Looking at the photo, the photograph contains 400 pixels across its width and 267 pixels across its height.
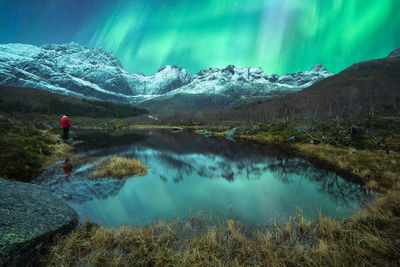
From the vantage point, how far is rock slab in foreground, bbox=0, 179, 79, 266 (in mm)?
3900

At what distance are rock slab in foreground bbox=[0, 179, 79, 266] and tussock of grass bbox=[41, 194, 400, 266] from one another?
0.46 m

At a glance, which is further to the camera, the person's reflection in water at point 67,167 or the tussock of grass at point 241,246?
the person's reflection in water at point 67,167

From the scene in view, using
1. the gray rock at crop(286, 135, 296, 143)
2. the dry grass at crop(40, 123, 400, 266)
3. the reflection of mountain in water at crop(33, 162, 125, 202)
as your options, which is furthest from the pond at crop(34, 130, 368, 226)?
the gray rock at crop(286, 135, 296, 143)

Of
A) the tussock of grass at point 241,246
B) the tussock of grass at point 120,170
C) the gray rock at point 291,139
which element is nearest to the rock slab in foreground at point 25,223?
the tussock of grass at point 241,246

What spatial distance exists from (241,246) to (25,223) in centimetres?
683

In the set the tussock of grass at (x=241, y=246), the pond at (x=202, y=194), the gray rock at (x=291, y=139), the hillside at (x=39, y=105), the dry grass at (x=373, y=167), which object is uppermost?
the hillside at (x=39, y=105)

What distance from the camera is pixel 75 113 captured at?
518 feet

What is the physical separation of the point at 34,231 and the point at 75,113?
193463 mm

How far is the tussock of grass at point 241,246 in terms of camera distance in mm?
4562

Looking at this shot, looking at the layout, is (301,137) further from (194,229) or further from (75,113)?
(75,113)

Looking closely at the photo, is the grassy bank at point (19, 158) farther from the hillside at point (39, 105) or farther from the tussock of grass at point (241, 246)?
the hillside at point (39, 105)

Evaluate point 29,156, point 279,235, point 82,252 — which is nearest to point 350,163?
point 279,235

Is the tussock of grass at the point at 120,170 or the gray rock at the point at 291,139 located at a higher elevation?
the gray rock at the point at 291,139

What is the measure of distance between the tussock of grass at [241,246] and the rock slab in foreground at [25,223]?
460mm
